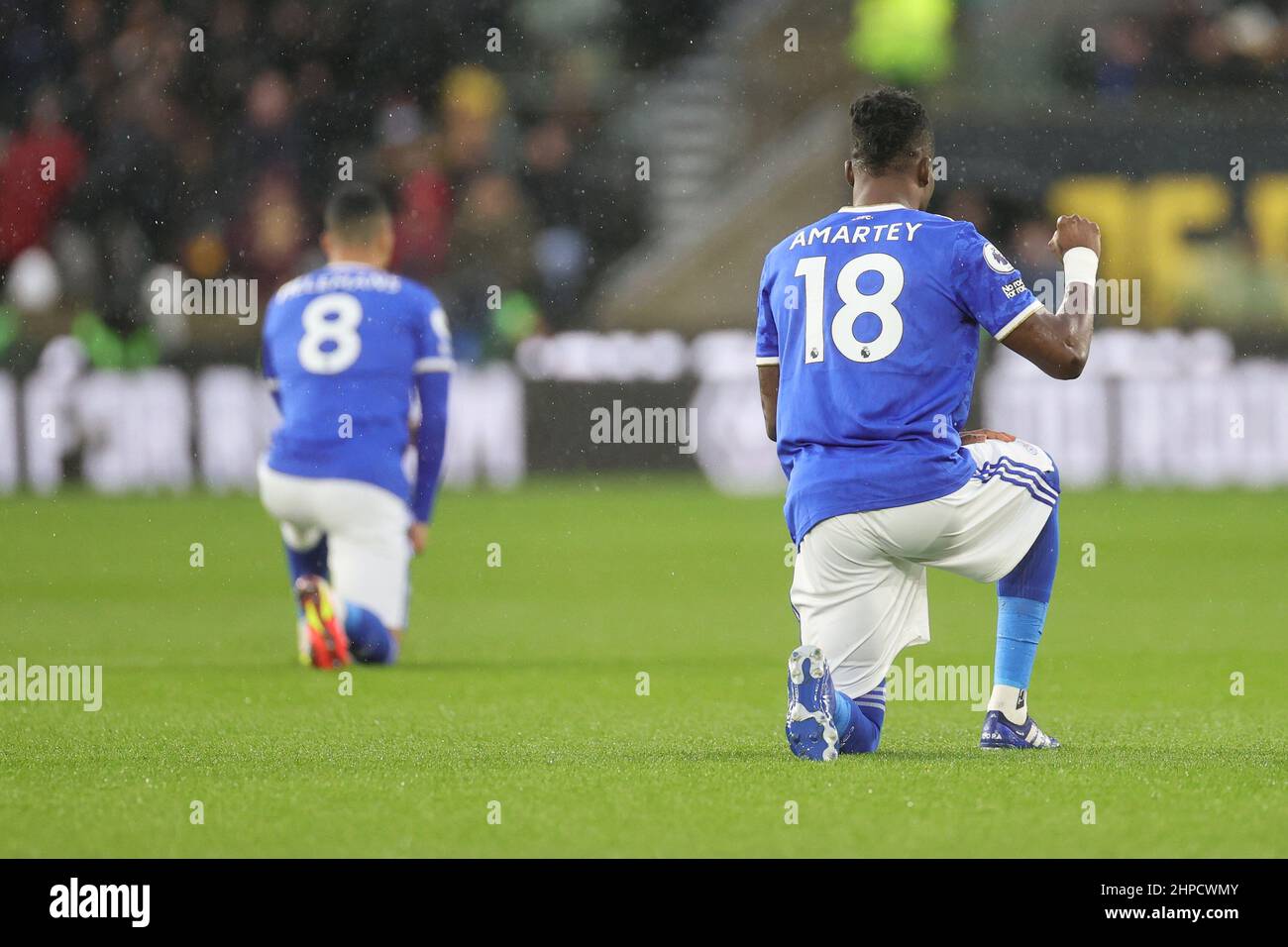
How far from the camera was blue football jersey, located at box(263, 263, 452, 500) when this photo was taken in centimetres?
844

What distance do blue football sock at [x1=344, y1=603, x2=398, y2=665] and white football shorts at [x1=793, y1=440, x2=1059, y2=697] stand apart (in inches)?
115

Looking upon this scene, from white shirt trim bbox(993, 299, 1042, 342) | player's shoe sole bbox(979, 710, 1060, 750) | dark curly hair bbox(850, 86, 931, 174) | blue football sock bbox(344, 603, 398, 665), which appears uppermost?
dark curly hair bbox(850, 86, 931, 174)

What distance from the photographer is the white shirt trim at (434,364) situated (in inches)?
334

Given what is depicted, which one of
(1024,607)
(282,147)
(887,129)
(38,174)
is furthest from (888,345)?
(38,174)

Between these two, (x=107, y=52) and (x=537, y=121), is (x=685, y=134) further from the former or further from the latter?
(x=107, y=52)

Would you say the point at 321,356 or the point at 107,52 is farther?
the point at 107,52

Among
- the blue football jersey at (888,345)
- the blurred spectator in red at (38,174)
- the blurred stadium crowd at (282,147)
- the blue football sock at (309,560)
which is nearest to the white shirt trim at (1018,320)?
the blue football jersey at (888,345)

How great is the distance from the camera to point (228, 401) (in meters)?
17.0

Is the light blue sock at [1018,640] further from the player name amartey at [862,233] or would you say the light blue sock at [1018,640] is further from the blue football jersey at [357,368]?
the blue football jersey at [357,368]

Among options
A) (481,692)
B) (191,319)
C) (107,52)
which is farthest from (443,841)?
(107,52)

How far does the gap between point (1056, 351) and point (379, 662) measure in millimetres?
3747

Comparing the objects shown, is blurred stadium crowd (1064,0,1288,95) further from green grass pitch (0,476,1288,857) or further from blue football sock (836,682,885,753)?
blue football sock (836,682,885,753)

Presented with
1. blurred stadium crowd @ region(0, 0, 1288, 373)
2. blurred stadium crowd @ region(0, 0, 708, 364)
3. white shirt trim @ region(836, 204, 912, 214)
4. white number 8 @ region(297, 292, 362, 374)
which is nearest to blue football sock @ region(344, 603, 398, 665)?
white number 8 @ region(297, 292, 362, 374)

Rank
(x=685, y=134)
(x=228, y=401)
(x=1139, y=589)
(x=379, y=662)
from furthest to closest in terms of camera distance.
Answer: (x=685, y=134)
(x=228, y=401)
(x=1139, y=589)
(x=379, y=662)
